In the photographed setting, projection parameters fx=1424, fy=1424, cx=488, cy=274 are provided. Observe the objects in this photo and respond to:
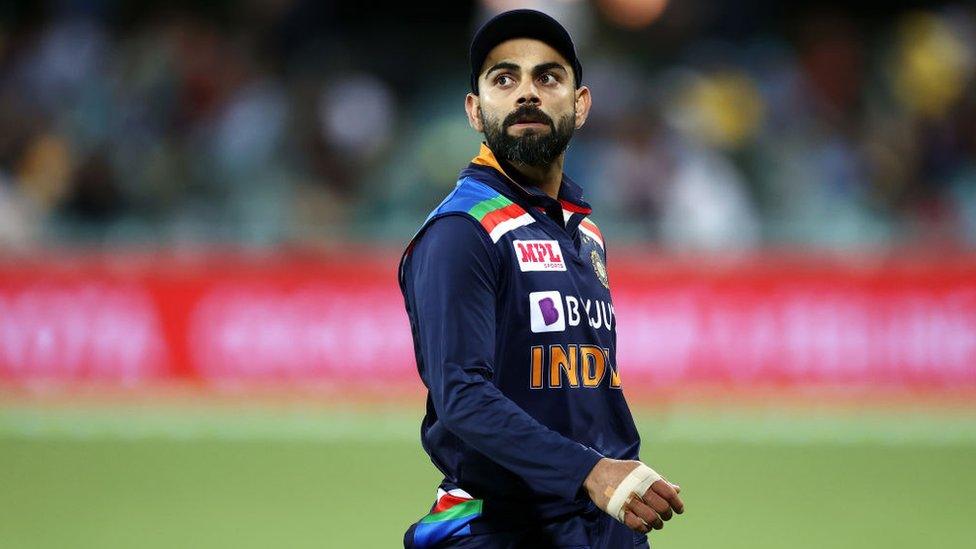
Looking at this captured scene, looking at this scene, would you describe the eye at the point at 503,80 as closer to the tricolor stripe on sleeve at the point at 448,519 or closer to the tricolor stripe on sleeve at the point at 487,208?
the tricolor stripe on sleeve at the point at 487,208

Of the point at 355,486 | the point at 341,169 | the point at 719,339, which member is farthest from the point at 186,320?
the point at 719,339

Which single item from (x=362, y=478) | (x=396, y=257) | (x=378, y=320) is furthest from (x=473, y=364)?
(x=396, y=257)

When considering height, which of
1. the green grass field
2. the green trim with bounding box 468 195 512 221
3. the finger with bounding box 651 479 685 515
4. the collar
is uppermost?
the collar

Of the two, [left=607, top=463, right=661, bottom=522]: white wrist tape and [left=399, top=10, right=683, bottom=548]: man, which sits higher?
[left=399, top=10, right=683, bottom=548]: man

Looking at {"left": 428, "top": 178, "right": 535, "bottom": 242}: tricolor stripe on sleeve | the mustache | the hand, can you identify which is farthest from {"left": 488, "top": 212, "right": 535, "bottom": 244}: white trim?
the hand

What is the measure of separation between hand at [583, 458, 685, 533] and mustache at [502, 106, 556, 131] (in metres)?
1.05

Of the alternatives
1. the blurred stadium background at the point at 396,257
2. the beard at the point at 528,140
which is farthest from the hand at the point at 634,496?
the blurred stadium background at the point at 396,257

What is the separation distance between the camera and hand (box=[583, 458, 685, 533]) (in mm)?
3539

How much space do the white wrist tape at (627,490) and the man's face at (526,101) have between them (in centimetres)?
103

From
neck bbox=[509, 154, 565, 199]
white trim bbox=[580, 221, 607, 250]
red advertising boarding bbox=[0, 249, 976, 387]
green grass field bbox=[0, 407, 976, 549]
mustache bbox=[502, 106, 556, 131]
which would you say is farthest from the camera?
red advertising boarding bbox=[0, 249, 976, 387]

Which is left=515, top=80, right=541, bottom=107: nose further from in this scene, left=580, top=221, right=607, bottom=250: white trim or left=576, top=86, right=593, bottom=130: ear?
left=580, top=221, right=607, bottom=250: white trim

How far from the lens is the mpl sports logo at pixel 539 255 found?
13.0ft

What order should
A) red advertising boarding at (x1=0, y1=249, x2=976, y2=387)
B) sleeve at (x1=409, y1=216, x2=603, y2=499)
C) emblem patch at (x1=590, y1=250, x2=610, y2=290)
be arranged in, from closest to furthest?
1. sleeve at (x1=409, y1=216, x2=603, y2=499)
2. emblem patch at (x1=590, y1=250, x2=610, y2=290)
3. red advertising boarding at (x1=0, y1=249, x2=976, y2=387)

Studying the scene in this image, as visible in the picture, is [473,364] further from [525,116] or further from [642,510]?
[525,116]
